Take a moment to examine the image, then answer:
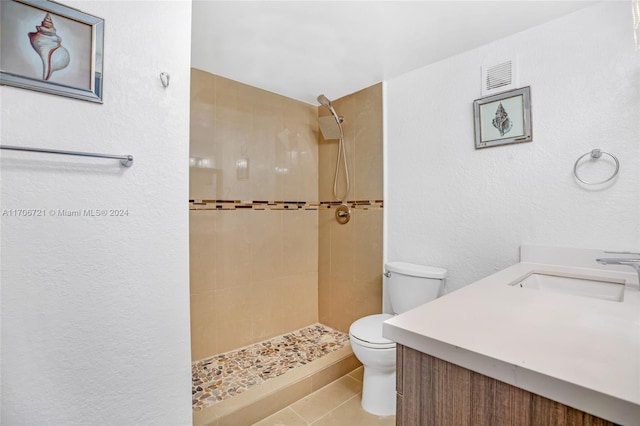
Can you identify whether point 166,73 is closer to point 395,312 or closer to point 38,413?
point 38,413

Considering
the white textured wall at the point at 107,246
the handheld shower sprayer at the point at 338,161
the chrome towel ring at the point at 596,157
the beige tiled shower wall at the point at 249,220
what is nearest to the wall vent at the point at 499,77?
the chrome towel ring at the point at 596,157

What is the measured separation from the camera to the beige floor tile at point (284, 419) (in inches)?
62.8

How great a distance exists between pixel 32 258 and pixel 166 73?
790 mm

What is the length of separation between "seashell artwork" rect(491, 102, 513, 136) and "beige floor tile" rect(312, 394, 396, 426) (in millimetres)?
1726

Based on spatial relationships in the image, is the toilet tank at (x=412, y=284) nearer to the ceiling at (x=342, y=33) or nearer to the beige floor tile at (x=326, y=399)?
the beige floor tile at (x=326, y=399)

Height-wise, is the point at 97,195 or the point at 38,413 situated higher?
the point at 97,195

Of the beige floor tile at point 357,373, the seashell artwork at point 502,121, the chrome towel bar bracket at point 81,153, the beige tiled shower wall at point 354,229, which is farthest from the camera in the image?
the beige tiled shower wall at point 354,229

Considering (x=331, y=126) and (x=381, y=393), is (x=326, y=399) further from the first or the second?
(x=331, y=126)

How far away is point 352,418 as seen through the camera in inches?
64.8

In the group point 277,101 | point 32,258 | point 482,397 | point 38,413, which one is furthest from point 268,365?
point 277,101

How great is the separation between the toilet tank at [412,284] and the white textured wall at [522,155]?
0.14 metres

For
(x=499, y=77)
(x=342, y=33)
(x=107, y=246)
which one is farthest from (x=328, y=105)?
(x=107, y=246)

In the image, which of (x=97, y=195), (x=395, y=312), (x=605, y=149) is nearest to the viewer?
(x=97, y=195)

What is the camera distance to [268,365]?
2059 millimetres
